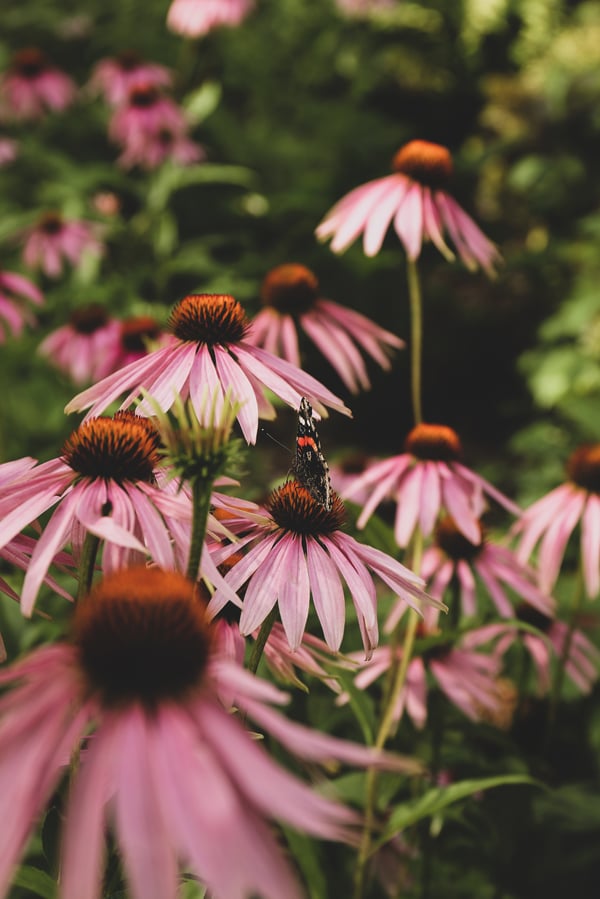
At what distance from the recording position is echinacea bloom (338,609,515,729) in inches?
46.5

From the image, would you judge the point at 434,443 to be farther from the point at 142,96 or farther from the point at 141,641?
the point at 142,96

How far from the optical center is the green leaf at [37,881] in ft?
2.07

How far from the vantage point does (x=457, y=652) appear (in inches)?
52.6

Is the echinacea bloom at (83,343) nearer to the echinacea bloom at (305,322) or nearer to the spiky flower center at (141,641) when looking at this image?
the echinacea bloom at (305,322)

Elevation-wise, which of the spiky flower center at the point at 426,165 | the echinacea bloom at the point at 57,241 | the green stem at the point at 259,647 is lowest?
the green stem at the point at 259,647

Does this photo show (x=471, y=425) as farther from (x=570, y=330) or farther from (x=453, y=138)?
(x=453, y=138)

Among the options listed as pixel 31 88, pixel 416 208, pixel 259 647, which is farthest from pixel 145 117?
pixel 259 647

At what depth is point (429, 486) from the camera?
107cm

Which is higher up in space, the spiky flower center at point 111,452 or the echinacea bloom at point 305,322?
the echinacea bloom at point 305,322

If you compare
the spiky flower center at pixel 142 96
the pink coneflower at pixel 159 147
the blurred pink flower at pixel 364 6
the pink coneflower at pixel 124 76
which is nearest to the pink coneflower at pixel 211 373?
the pink coneflower at pixel 159 147

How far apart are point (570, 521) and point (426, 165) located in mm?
552

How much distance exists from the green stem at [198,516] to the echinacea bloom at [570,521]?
77 centimetres

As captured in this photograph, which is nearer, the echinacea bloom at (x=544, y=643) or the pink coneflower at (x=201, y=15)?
the echinacea bloom at (x=544, y=643)

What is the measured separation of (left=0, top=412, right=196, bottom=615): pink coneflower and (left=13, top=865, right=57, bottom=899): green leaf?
233 millimetres
